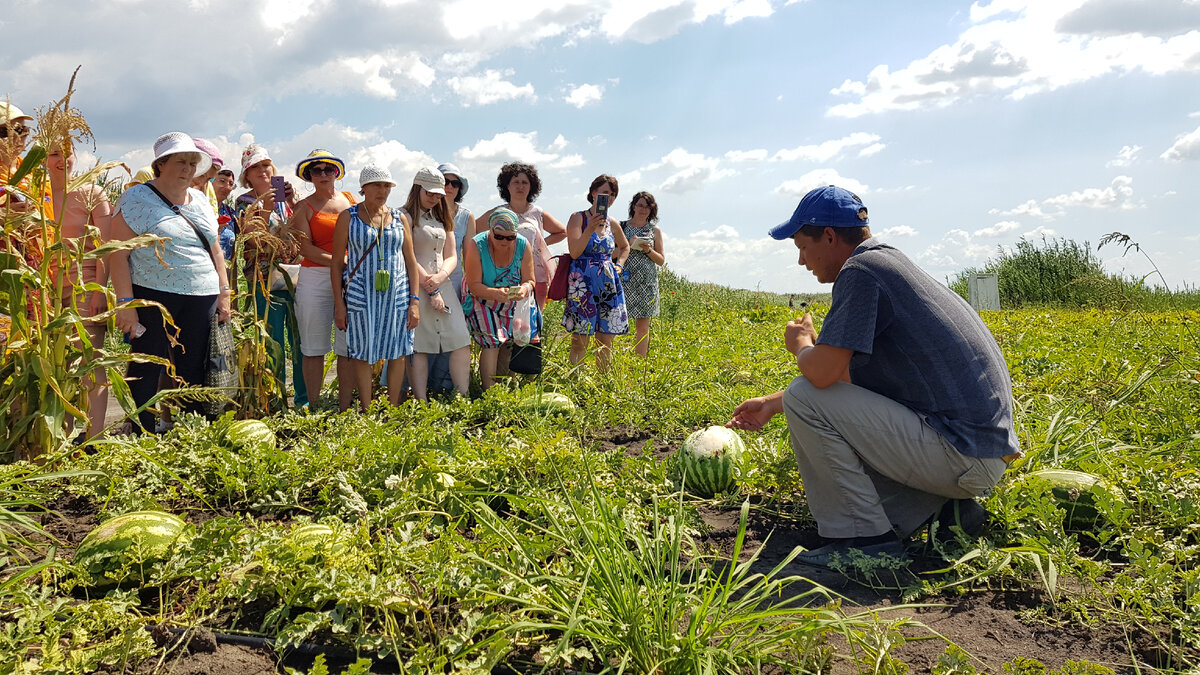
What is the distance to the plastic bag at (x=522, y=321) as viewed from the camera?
21.1 feet

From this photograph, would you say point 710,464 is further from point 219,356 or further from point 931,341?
point 219,356

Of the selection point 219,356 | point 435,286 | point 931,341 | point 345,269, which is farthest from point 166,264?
point 931,341

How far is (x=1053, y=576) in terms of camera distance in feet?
9.34

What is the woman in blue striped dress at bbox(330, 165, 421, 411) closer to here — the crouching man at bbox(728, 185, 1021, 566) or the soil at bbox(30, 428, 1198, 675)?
the soil at bbox(30, 428, 1198, 675)

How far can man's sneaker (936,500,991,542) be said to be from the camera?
11.1 ft

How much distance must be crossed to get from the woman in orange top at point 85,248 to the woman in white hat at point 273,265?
977 millimetres

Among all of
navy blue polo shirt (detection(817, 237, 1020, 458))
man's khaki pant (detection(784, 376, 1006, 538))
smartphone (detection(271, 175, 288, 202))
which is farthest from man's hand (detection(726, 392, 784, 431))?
smartphone (detection(271, 175, 288, 202))

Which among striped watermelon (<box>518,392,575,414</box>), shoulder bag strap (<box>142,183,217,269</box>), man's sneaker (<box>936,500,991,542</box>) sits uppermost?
shoulder bag strap (<box>142,183,217,269</box>)

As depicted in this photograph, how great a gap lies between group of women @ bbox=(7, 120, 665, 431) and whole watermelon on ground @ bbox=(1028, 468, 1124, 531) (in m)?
3.82

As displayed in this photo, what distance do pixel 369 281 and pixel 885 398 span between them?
3685 mm

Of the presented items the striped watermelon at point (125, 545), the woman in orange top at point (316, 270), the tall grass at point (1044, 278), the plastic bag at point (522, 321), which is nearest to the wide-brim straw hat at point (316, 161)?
the woman in orange top at point (316, 270)

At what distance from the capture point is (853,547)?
3.28 m

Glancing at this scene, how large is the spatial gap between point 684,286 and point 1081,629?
13.5 meters

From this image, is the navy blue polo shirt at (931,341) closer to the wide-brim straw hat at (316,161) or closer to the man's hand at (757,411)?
the man's hand at (757,411)
